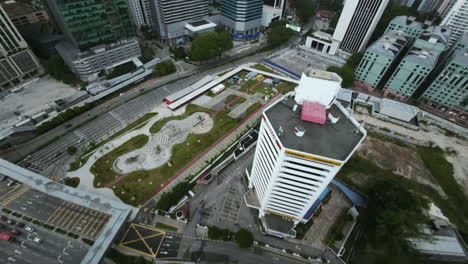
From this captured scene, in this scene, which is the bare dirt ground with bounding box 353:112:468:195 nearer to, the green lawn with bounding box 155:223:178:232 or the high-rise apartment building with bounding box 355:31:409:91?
the high-rise apartment building with bounding box 355:31:409:91

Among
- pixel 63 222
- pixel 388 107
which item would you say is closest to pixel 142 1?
pixel 63 222

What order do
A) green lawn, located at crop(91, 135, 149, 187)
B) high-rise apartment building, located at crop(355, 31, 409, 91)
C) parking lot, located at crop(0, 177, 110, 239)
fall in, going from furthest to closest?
high-rise apartment building, located at crop(355, 31, 409, 91), green lawn, located at crop(91, 135, 149, 187), parking lot, located at crop(0, 177, 110, 239)

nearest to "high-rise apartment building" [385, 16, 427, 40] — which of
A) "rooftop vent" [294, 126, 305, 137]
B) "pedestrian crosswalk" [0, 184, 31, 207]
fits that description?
"rooftop vent" [294, 126, 305, 137]

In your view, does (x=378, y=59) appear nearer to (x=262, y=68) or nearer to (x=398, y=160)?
(x=398, y=160)

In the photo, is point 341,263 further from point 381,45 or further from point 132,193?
point 381,45

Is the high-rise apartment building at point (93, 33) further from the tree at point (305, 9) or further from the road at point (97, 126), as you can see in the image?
the tree at point (305, 9)
